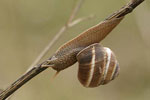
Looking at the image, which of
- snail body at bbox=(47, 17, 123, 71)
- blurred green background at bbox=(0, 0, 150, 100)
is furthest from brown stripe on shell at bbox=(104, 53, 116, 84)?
blurred green background at bbox=(0, 0, 150, 100)

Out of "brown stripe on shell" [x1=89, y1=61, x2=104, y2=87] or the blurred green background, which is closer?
"brown stripe on shell" [x1=89, y1=61, x2=104, y2=87]

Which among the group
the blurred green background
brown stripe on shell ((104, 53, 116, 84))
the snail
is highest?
the blurred green background

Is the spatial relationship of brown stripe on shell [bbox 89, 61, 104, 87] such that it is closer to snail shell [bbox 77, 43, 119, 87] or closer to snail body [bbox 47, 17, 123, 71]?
snail shell [bbox 77, 43, 119, 87]

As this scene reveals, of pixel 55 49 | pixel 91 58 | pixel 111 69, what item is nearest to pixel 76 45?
pixel 91 58

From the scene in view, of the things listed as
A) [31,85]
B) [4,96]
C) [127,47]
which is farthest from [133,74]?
[4,96]

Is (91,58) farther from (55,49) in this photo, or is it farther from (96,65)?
(55,49)
